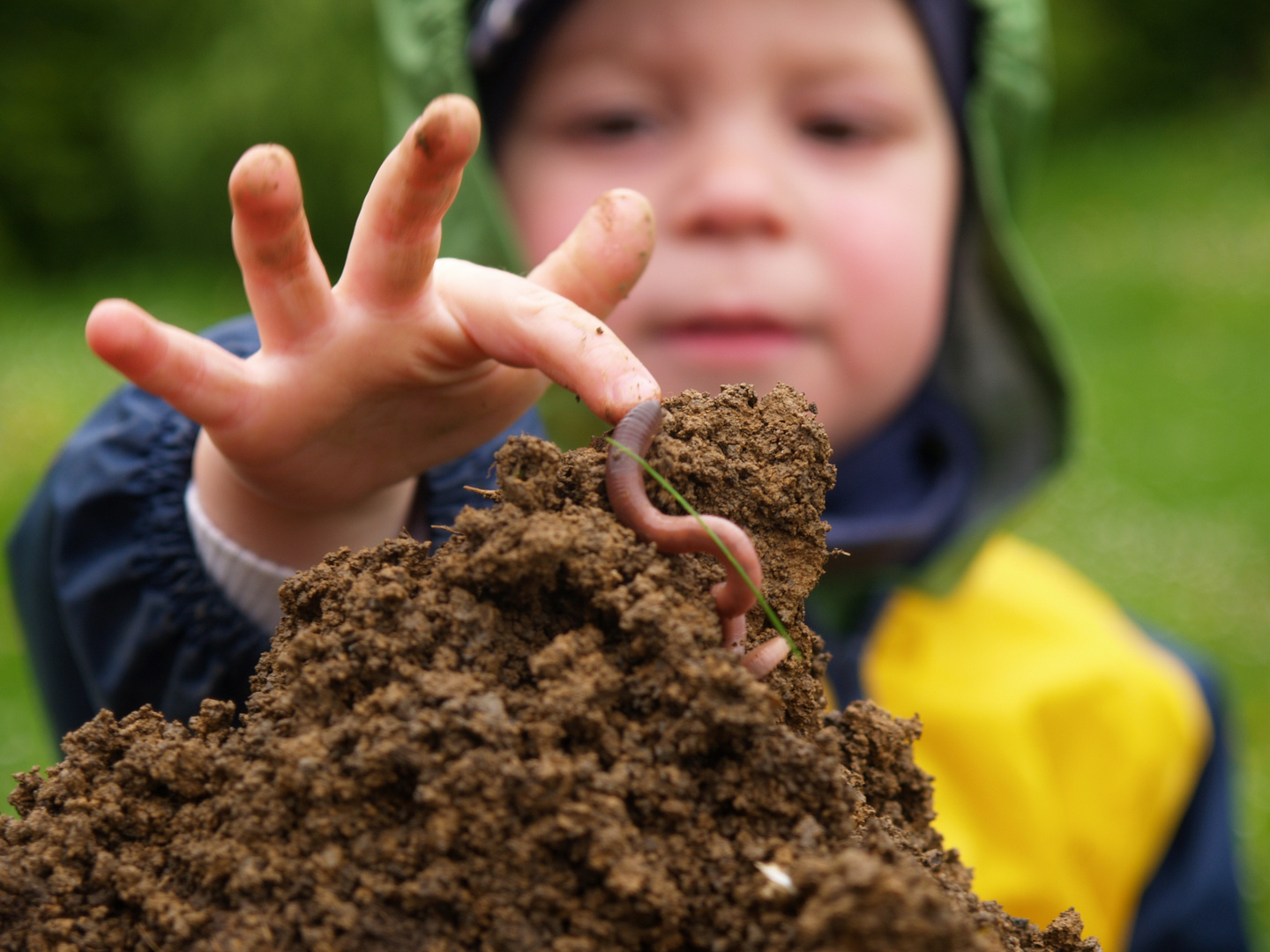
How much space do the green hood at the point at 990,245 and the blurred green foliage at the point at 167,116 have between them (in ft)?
22.5

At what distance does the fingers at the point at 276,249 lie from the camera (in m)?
1.08

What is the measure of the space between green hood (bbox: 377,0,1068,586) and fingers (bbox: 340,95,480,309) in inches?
58.8

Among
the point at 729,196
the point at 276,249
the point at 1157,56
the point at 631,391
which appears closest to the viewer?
the point at 631,391

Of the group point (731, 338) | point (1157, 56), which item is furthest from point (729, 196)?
point (1157, 56)

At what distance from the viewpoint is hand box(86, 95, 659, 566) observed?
1.12 metres

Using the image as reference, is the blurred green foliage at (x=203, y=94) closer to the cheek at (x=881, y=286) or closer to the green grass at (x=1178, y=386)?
the green grass at (x=1178, y=386)

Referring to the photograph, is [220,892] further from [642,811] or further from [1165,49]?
[1165,49]

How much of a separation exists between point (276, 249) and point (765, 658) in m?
0.68

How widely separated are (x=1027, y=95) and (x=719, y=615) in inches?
107

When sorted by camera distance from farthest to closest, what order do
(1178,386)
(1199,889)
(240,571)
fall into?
(1178,386) → (1199,889) → (240,571)

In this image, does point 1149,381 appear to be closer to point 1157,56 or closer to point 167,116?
point 1157,56

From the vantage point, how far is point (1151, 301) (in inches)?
384

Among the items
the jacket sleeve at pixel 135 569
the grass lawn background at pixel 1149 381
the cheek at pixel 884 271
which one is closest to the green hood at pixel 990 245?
the grass lawn background at pixel 1149 381

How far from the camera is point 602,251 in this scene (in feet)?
4.57
